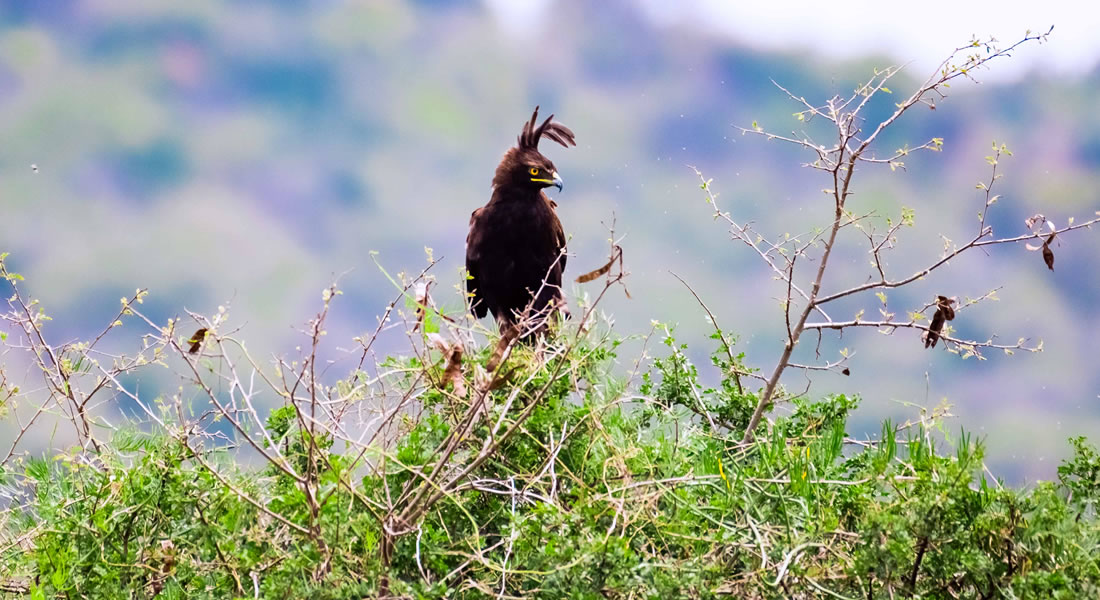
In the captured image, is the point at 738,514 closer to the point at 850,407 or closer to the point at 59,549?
the point at 850,407

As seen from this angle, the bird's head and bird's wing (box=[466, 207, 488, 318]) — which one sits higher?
the bird's head

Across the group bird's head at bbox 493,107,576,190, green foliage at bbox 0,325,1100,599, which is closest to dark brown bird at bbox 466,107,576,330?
bird's head at bbox 493,107,576,190

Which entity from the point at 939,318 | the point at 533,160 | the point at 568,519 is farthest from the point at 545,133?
the point at 568,519

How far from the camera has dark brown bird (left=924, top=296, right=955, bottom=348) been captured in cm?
372

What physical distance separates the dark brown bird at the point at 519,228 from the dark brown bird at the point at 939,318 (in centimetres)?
249

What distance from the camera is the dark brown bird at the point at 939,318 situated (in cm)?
372

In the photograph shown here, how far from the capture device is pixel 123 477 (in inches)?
133

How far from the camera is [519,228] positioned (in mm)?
5902

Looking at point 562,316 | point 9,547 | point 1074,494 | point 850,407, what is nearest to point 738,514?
point 562,316

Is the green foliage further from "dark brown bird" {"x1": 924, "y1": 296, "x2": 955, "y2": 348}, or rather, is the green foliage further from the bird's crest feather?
the bird's crest feather

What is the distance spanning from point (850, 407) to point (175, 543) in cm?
269

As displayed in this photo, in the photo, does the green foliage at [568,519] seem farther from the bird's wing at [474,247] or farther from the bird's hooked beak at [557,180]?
the bird's wing at [474,247]

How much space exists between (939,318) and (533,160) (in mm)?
2706

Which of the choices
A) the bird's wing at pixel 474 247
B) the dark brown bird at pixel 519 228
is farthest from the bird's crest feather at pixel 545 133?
the bird's wing at pixel 474 247
